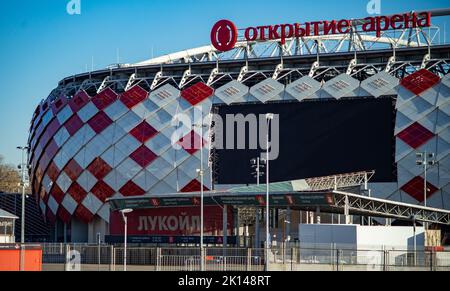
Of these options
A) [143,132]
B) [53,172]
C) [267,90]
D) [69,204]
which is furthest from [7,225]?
[267,90]

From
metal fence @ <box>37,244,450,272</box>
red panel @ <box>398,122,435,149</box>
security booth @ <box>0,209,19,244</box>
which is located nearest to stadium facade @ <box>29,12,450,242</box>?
red panel @ <box>398,122,435,149</box>

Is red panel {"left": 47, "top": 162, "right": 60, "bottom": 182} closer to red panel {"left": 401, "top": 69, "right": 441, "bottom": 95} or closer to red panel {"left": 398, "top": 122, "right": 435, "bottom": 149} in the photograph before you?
red panel {"left": 398, "top": 122, "right": 435, "bottom": 149}

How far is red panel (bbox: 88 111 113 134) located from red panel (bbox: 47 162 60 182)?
24.3 feet

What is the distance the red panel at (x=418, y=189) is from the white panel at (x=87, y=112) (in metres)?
38.0

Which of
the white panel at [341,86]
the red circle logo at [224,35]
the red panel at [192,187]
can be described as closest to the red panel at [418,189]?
the white panel at [341,86]

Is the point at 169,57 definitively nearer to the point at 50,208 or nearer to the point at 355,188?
the point at 50,208

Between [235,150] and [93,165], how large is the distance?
17628mm

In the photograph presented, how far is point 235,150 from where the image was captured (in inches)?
3772

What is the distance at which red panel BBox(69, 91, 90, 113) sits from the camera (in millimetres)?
105500

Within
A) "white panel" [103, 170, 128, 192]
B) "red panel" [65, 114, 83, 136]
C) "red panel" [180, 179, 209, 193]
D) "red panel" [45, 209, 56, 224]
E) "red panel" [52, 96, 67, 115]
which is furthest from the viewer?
"red panel" [52, 96, 67, 115]

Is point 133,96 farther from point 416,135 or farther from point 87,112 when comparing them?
point 416,135

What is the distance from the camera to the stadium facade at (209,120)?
90125mm

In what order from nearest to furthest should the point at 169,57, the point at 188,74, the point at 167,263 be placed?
1. the point at 167,263
2. the point at 188,74
3. the point at 169,57
